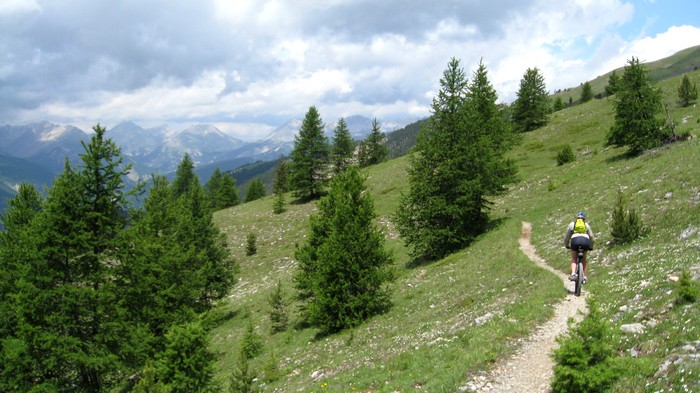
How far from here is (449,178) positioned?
29.6m

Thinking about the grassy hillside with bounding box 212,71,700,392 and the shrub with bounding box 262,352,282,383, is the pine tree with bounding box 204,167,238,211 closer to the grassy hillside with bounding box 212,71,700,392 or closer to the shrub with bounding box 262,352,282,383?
the grassy hillside with bounding box 212,71,700,392

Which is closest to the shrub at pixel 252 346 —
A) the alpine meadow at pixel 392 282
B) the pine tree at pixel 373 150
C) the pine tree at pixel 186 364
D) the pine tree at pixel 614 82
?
the alpine meadow at pixel 392 282

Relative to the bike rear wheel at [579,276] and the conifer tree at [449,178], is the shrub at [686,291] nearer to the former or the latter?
the bike rear wheel at [579,276]

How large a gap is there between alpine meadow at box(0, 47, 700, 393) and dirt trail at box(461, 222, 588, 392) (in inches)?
13.3

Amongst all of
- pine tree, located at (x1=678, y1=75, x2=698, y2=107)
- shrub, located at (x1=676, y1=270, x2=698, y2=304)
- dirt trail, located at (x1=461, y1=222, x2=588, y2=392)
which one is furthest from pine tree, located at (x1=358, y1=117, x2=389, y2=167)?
shrub, located at (x1=676, y1=270, x2=698, y2=304)

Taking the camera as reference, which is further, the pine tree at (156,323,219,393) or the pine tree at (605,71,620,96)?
the pine tree at (605,71,620,96)

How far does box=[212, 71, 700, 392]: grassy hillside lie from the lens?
34.6ft

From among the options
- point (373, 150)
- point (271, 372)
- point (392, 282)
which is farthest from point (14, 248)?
point (373, 150)

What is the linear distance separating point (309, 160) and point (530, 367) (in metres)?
57.6

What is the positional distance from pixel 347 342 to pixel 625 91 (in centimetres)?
3659

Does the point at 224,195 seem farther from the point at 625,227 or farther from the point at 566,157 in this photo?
the point at 625,227

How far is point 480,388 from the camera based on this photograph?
9.81m

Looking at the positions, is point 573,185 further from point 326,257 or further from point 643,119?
point 326,257

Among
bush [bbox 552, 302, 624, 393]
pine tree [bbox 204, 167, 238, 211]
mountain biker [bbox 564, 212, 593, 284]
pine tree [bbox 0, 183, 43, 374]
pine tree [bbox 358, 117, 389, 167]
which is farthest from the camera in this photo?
pine tree [bbox 358, 117, 389, 167]
